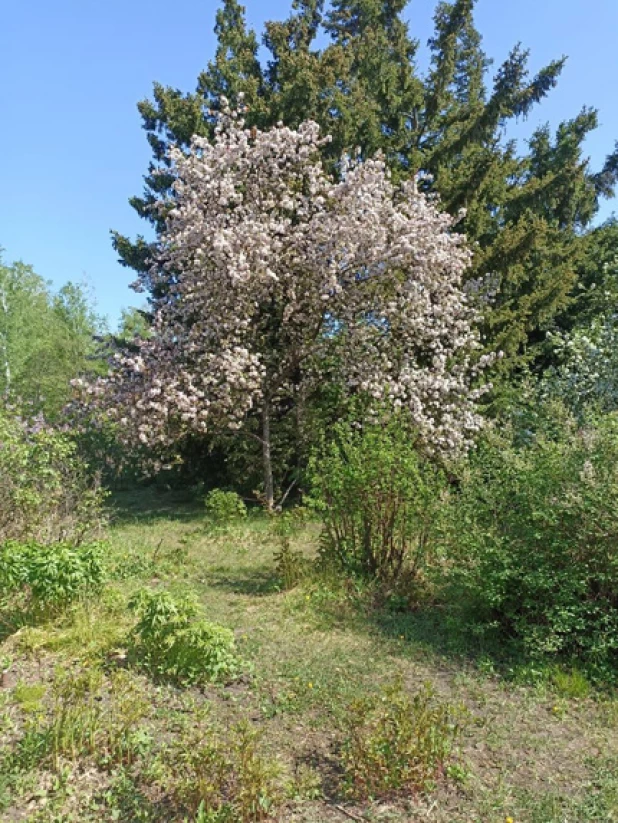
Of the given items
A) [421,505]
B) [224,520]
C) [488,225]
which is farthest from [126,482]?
[421,505]

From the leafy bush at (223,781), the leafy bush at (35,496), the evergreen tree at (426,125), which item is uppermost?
the evergreen tree at (426,125)

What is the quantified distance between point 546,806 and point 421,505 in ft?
9.64

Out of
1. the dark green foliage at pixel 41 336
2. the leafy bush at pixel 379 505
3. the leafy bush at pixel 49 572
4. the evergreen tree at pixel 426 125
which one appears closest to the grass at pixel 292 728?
the leafy bush at pixel 49 572

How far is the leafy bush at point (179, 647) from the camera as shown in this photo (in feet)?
13.0

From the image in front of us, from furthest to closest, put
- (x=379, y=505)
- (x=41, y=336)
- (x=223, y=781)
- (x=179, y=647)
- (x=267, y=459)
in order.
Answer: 1. (x=41, y=336)
2. (x=267, y=459)
3. (x=379, y=505)
4. (x=179, y=647)
5. (x=223, y=781)

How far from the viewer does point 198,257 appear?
33.3 feet

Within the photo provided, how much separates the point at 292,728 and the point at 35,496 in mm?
3761

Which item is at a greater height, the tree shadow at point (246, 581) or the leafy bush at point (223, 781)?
the tree shadow at point (246, 581)

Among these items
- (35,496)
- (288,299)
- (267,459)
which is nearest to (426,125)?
(288,299)

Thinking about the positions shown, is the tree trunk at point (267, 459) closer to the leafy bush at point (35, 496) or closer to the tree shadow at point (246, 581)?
the tree shadow at point (246, 581)

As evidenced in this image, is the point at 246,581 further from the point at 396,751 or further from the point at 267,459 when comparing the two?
A: the point at 267,459

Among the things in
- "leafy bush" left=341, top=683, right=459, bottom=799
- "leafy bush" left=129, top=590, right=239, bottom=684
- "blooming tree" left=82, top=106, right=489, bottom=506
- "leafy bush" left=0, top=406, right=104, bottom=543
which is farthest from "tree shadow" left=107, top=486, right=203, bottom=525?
"leafy bush" left=341, top=683, right=459, bottom=799

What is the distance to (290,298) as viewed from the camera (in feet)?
35.5

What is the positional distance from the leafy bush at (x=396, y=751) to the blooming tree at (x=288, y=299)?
6.87 m
